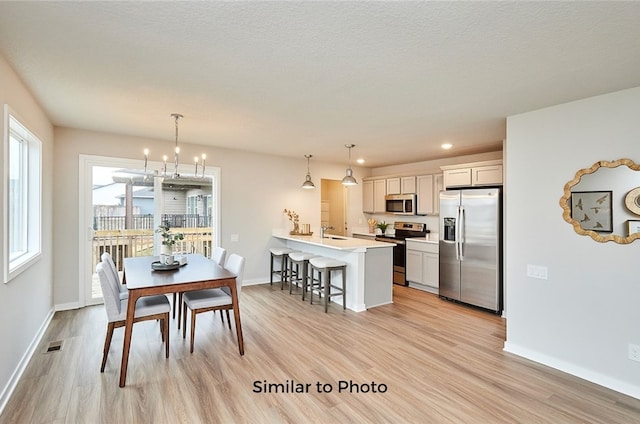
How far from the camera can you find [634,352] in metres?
2.50

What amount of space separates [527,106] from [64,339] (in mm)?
5324

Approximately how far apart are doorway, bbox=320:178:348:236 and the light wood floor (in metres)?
4.09

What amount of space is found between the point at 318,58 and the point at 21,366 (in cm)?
351

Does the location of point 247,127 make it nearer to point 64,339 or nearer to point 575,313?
point 64,339

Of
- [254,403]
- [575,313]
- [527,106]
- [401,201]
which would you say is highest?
[527,106]

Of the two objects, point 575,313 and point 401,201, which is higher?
point 401,201

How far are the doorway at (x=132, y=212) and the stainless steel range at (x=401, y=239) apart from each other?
130 inches

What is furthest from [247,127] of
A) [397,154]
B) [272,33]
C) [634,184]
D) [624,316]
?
[624,316]

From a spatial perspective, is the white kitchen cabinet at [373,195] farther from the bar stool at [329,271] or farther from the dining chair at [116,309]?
the dining chair at [116,309]

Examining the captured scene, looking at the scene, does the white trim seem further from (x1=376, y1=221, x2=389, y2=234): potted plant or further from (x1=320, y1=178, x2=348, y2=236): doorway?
(x1=376, y1=221, x2=389, y2=234): potted plant

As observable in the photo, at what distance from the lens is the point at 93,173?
4375 mm

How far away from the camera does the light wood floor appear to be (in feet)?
7.05

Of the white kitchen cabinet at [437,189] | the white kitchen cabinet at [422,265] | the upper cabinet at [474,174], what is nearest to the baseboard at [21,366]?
the white kitchen cabinet at [422,265]

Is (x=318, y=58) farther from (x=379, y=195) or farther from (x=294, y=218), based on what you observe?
(x=379, y=195)
